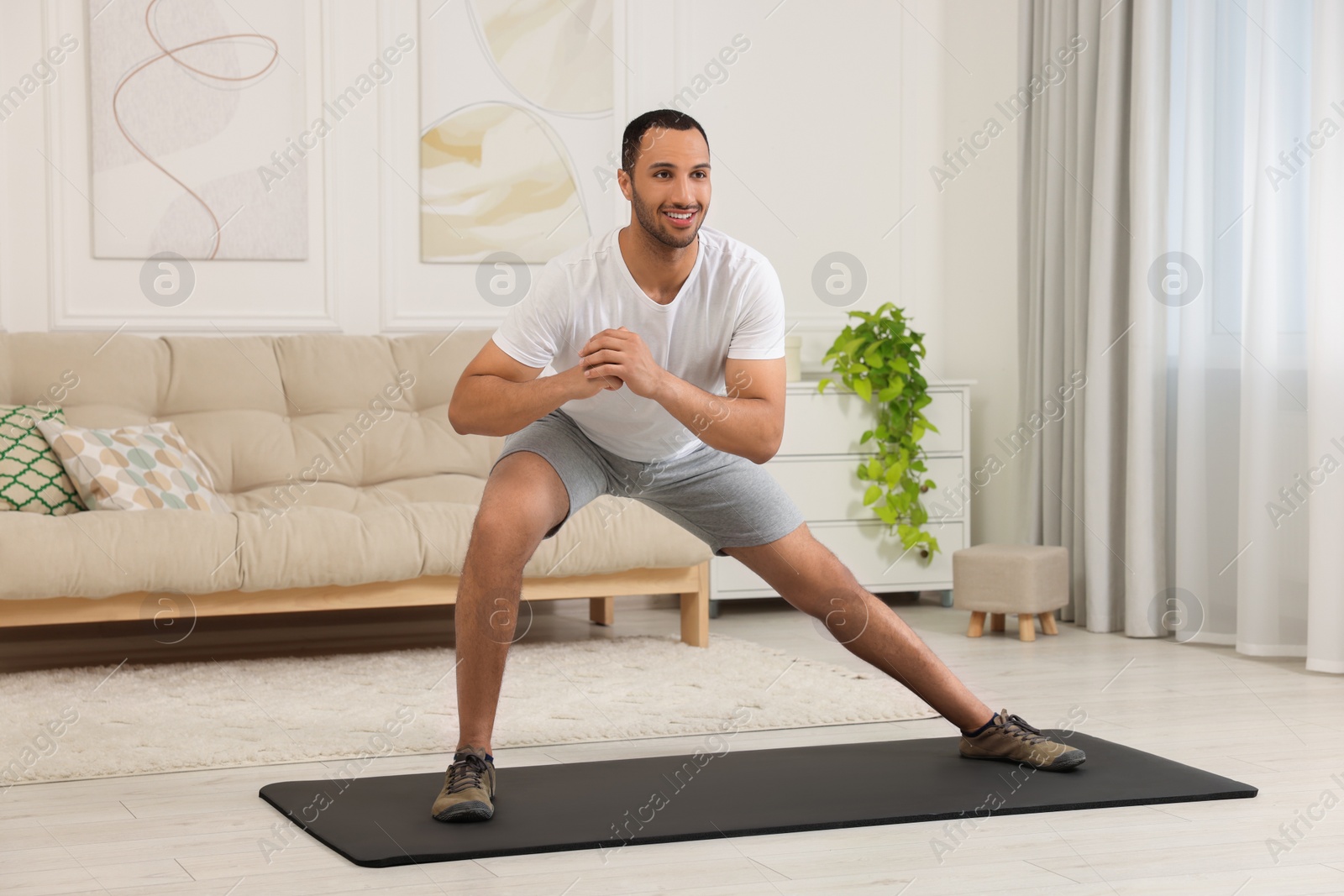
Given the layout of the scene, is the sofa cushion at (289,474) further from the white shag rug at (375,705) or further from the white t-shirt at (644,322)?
the white t-shirt at (644,322)

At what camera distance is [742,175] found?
15.3ft

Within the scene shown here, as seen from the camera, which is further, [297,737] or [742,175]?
[742,175]

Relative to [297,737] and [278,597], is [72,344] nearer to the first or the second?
[278,597]

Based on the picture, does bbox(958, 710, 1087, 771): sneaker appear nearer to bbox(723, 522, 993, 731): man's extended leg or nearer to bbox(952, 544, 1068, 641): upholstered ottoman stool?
bbox(723, 522, 993, 731): man's extended leg

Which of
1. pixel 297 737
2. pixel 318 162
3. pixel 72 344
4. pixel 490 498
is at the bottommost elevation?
pixel 297 737

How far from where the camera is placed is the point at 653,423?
2168mm

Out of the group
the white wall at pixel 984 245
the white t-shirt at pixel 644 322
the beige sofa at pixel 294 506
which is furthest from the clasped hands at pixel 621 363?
the white wall at pixel 984 245

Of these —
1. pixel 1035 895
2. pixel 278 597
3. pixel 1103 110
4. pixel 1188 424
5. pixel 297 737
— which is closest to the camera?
pixel 1035 895

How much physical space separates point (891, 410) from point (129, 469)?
230 cm

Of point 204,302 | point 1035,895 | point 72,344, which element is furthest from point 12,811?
point 204,302

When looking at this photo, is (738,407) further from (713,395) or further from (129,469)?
(129,469)

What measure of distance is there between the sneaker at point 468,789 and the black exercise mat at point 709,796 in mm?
18

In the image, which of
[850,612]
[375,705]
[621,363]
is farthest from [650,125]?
[375,705]

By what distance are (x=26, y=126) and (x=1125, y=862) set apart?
3.75 m
